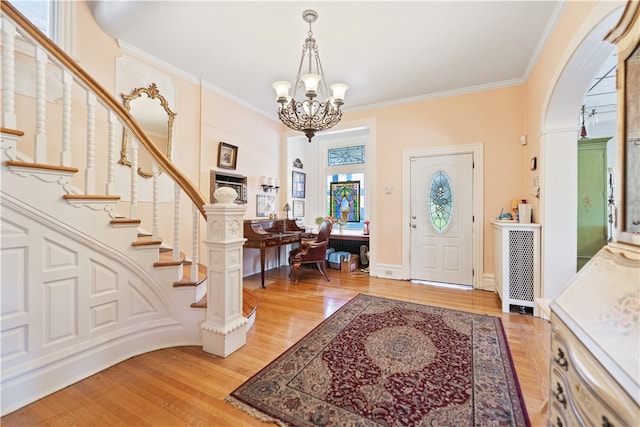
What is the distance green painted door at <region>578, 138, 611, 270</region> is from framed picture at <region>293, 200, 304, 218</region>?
15.0 feet

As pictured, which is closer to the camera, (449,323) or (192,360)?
(192,360)

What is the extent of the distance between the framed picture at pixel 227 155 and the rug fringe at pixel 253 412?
328cm

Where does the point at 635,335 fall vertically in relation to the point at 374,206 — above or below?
below

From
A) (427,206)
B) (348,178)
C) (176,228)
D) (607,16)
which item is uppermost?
(607,16)

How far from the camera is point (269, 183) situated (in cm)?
498

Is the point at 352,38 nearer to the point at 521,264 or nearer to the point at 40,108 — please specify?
the point at 40,108

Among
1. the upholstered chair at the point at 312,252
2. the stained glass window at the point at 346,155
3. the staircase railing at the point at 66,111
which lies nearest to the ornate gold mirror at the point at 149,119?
the staircase railing at the point at 66,111

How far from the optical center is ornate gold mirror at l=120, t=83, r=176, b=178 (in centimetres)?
289

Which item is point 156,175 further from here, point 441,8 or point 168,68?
point 441,8

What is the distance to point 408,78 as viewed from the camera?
11.9ft

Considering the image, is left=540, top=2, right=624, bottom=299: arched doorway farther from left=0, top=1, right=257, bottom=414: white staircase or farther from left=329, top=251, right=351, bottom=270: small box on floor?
left=0, top=1, right=257, bottom=414: white staircase

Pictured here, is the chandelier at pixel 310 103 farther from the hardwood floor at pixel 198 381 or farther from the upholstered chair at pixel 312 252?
the hardwood floor at pixel 198 381

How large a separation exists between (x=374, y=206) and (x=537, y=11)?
2.99 metres

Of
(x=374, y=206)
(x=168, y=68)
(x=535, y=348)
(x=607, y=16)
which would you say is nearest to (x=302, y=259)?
(x=374, y=206)
